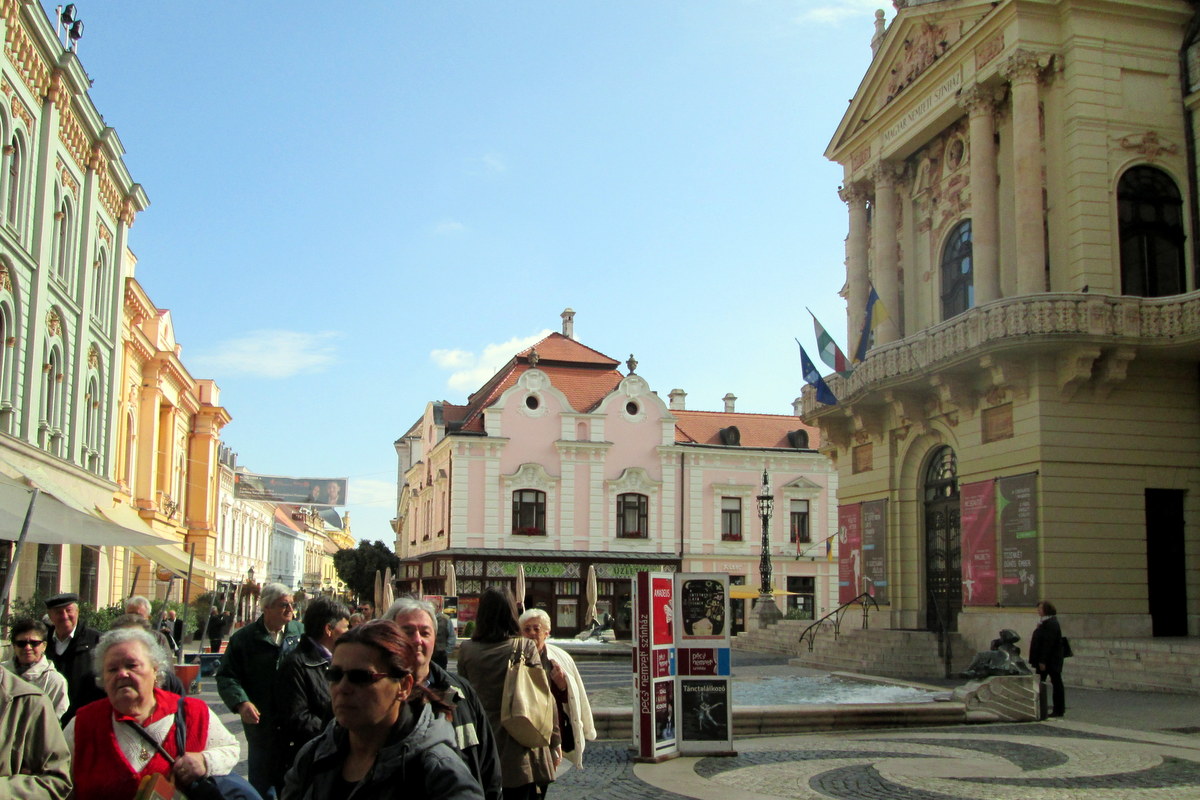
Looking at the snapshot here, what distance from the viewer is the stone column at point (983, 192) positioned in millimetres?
24234

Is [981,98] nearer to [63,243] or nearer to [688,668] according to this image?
[688,668]

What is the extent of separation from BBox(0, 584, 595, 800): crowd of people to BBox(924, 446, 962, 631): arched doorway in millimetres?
19952

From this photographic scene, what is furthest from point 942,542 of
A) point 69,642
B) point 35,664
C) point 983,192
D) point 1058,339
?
point 35,664

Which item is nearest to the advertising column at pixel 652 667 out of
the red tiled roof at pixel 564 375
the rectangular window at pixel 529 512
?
the rectangular window at pixel 529 512

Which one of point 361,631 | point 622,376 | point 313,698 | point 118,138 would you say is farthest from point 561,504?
point 361,631

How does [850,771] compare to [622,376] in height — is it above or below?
below

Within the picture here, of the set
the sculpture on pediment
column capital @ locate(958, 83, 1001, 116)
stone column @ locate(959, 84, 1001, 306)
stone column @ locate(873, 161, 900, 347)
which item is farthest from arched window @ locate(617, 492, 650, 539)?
column capital @ locate(958, 83, 1001, 116)

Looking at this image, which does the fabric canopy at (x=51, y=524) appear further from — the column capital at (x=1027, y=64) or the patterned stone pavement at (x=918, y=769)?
the column capital at (x=1027, y=64)

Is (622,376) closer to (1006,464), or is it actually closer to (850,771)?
(1006,464)

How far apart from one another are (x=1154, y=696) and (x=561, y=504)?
32.5 metres

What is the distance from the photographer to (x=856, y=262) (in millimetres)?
30438

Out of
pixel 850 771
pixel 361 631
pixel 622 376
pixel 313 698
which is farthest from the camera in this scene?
pixel 622 376

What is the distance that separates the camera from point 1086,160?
23.3m

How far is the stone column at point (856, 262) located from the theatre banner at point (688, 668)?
765 inches
